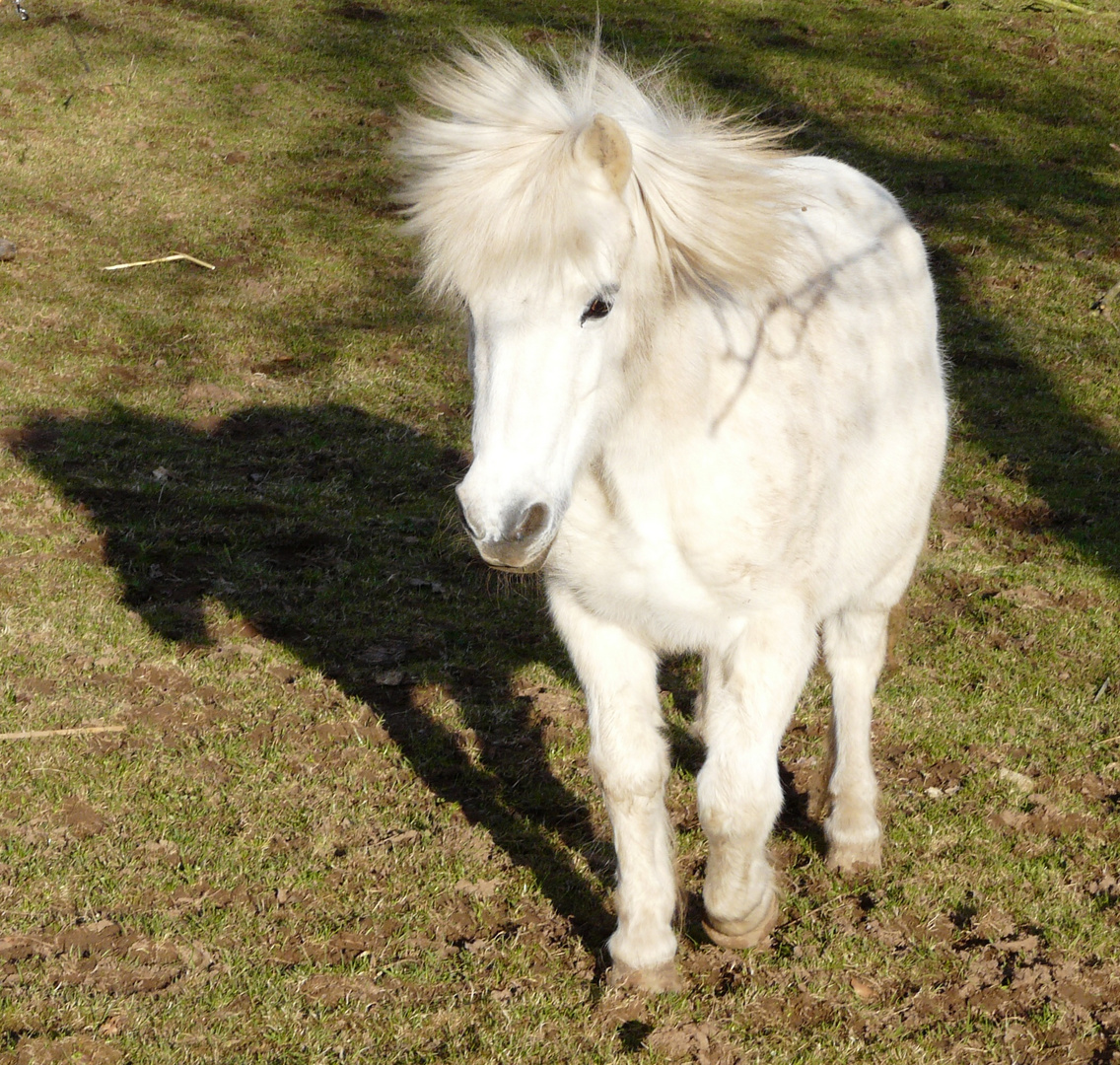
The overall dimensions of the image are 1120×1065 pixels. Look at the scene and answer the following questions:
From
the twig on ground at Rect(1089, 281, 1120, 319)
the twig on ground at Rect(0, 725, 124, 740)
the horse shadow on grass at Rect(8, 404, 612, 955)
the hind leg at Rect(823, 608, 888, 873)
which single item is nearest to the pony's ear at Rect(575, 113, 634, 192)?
the horse shadow on grass at Rect(8, 404, 612, 955)

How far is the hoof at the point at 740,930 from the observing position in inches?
123

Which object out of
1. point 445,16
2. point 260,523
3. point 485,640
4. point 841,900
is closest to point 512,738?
point 485,640

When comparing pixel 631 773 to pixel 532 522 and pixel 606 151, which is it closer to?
pixel 532 522

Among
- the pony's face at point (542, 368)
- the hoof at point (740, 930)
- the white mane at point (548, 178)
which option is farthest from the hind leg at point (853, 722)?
the pony's face at point (542, 368)

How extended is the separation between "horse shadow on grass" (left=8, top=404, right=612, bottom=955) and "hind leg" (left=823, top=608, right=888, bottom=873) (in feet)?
2.45

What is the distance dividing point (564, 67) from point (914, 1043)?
8.41ft

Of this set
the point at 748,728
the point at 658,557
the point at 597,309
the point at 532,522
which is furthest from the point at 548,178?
the point at 748,728

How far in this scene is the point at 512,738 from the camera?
4289mm

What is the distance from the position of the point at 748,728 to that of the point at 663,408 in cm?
79

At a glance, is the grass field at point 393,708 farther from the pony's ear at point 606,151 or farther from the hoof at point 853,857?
the pony's ear at point 606,151

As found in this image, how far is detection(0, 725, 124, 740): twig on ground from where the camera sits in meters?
4.04

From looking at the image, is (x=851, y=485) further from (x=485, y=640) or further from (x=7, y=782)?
(x=7, y=782)

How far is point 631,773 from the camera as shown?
301 cm

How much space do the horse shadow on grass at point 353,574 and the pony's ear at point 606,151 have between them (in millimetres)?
1326
